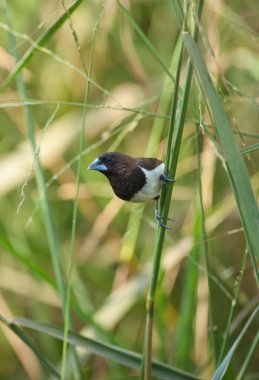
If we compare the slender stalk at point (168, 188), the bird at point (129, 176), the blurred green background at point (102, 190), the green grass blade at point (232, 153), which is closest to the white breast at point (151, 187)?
the bird at point (129, 176)

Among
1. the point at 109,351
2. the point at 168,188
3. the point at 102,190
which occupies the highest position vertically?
the point at 102,190

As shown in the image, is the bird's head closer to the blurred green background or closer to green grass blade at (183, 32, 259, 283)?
green grass blade at (183, 32, 259, 283)

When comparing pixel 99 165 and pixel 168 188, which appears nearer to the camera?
pixel 168 188

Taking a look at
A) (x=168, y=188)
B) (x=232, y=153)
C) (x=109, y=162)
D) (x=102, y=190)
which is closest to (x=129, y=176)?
(x=109, y=162)

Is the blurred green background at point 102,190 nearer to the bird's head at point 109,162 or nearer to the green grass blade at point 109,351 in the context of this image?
the bird's head at point 109,162

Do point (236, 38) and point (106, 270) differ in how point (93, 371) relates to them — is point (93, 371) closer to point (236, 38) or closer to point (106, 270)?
point (106, 270)

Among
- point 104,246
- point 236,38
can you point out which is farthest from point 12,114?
point 236,38

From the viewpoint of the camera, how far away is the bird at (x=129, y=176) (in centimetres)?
161

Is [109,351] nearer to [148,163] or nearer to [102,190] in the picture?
[148,163]

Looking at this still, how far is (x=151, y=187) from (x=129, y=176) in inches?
2.7

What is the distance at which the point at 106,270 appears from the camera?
286 cm

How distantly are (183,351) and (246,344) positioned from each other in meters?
0.92

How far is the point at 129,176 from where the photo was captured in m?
1.63

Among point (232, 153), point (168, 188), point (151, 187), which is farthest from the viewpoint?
point (151, 187)
